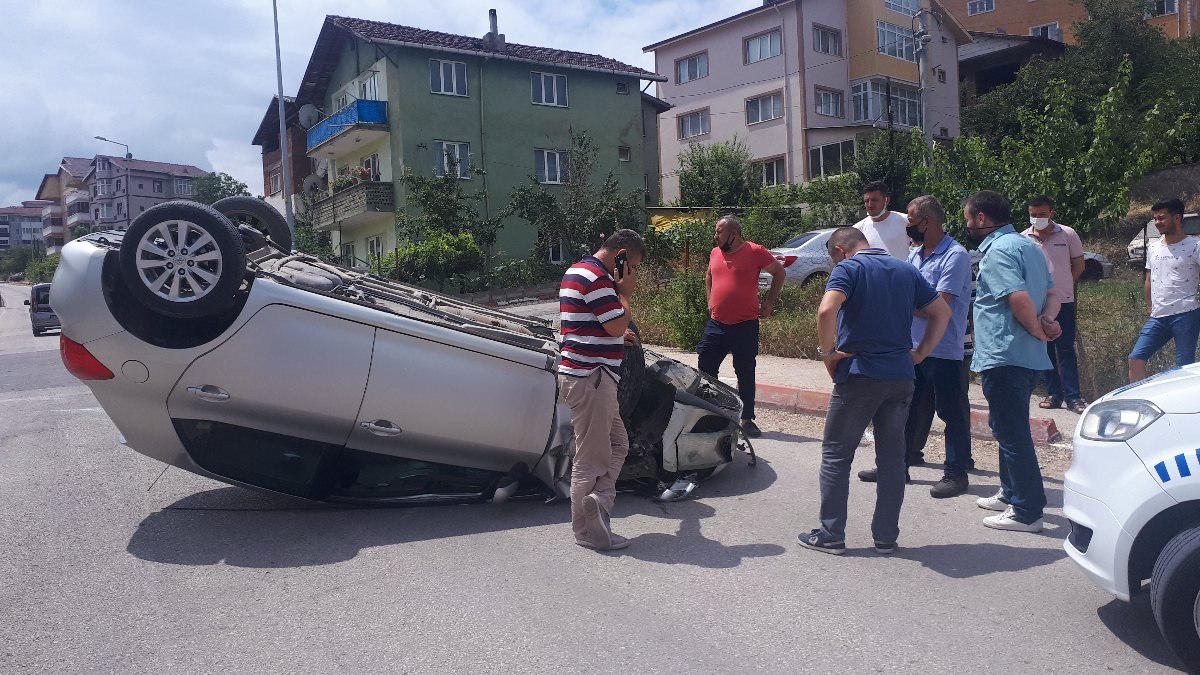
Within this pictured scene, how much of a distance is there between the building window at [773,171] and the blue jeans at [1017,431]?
110 ft

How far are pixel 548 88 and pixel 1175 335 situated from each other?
29.7m

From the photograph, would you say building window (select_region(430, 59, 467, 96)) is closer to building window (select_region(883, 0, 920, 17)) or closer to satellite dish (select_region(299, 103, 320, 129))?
satellite dish (select_region(299, 103, 320, 129))

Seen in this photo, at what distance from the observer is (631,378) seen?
5605 mm

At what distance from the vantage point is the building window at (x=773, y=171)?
37.7 meters

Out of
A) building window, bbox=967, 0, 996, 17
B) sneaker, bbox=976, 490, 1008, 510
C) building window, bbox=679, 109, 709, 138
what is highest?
building window, bbox=967, 0, 996, 17

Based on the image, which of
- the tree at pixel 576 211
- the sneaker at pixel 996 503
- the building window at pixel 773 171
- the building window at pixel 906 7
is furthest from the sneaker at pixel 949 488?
→ the building window at pixel 906 7

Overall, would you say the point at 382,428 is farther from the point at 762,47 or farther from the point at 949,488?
the point at 762,47

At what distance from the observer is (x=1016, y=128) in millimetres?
37531

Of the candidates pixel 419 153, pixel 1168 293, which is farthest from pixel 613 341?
pixel 419 153

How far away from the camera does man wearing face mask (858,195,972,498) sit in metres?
5.83

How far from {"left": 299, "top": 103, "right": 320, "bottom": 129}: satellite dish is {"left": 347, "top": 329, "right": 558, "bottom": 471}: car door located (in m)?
35.4

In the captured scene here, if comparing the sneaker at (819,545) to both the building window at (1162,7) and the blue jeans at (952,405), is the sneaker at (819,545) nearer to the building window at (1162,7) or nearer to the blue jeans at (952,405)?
the blue jeans at (952,405)

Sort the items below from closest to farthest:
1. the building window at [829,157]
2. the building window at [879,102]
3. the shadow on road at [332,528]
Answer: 1. the shadow on road at [332,528]
2. the building window at [829,157]
3. the building window at [879,102]

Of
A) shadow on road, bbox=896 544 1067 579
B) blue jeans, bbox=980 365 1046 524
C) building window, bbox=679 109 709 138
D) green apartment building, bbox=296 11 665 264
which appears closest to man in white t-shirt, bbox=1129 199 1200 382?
blue jeans, bbox=980 365 1046 524
